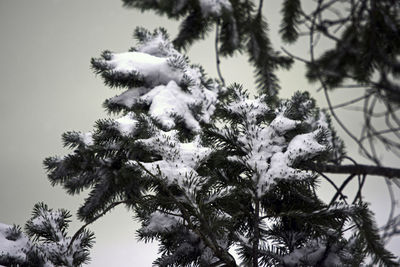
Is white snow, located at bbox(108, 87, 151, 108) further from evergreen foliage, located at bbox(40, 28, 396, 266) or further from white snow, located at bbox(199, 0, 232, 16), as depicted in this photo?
white snow, located at bbox(199, 0, 232, 16)

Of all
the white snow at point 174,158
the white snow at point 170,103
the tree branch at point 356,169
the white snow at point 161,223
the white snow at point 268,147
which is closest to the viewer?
the white snow at point 174,158

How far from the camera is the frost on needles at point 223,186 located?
1.93 metres

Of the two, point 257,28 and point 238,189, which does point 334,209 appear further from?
point 257,28

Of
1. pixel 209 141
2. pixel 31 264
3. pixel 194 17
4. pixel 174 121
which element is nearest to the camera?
pixel 31 264

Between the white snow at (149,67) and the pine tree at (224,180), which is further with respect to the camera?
the white snow at (149,67)

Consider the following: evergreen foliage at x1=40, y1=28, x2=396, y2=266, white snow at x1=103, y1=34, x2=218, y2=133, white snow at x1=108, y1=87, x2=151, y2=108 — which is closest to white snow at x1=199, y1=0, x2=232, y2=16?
evergreen foliage at x1=40, y1=28, x2=396, y2=266

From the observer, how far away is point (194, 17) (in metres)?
3.02

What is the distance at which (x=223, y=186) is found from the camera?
7.90 feet

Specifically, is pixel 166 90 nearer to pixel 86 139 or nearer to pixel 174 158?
pixel 86 139

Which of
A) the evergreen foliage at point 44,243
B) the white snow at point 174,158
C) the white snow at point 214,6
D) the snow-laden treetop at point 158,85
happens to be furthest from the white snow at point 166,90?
the evergreen foliage at point 44,243

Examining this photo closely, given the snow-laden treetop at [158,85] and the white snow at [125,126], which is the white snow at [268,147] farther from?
the snow-laden treetop at [158,85]

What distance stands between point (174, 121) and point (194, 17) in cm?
92

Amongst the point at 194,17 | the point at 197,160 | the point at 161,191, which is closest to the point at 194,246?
the point at 161,191

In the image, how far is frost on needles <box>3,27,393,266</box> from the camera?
193cm
